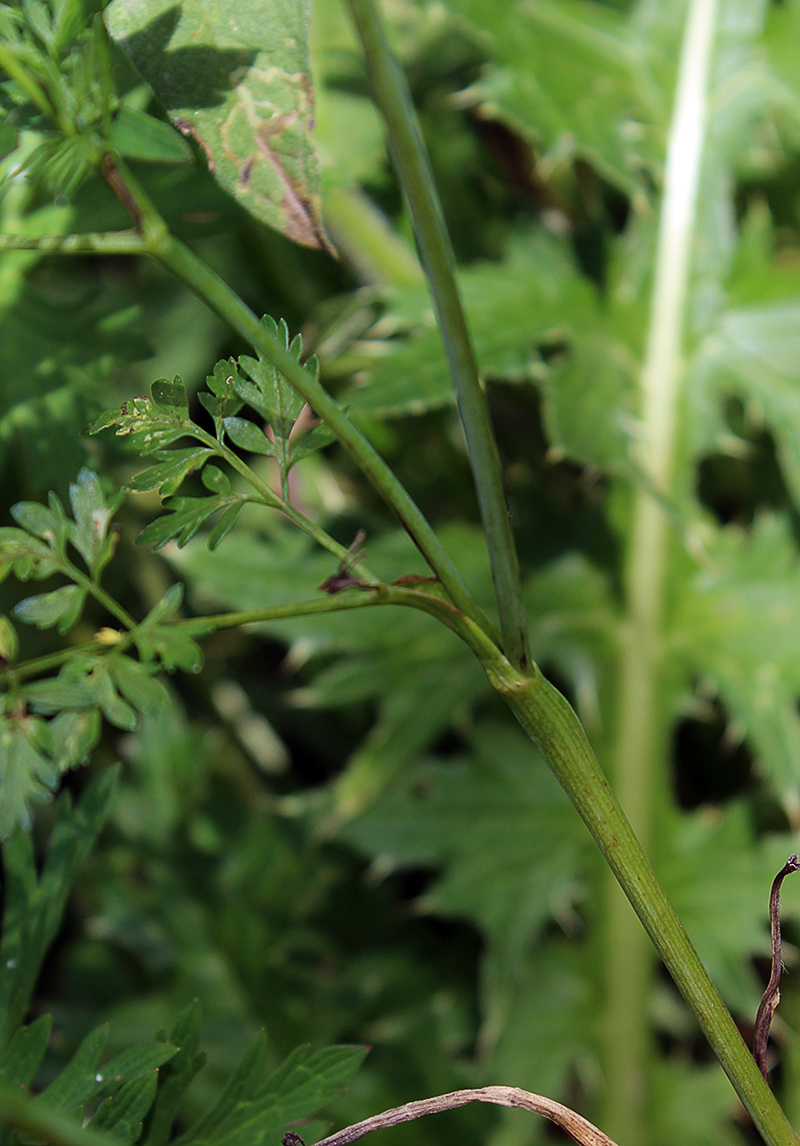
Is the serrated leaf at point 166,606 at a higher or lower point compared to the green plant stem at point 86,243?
lower

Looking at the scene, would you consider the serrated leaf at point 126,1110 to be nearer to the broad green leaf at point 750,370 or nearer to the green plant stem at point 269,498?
the green plant stem at point 269,498

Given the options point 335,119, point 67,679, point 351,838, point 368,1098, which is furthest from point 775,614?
point 67,679

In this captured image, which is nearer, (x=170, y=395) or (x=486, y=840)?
(x=170, y=395)

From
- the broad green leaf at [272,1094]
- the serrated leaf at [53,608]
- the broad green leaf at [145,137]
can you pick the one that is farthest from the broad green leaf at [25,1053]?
the broad green leaf at [145,137]

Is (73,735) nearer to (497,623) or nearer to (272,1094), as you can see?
(272,1094)

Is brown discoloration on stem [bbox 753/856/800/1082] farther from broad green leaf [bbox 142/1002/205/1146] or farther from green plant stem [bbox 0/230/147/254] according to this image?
green plant stem [bbox 0/230/147/254]

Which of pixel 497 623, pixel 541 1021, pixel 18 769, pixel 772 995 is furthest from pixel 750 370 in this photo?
pixel 18 769
